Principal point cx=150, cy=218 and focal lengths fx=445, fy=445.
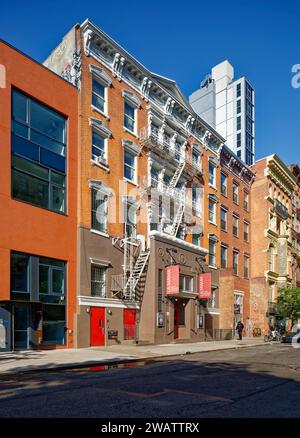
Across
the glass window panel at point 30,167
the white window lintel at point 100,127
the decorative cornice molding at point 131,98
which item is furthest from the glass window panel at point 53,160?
the decorative cornice molding at point 131,98

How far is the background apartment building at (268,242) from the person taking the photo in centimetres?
4497

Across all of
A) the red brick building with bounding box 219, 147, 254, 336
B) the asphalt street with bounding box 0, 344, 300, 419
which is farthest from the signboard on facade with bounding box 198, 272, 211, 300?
the asphalt street with bounding box 0, 344, 300, 419

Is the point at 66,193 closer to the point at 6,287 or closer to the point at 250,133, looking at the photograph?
the point at 6,287

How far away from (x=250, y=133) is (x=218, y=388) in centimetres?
15794

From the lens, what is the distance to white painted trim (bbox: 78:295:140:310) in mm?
23359

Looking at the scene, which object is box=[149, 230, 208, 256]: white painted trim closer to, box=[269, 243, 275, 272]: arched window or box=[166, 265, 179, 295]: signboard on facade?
box=[166, 265, 179, 295]: signboard on facade

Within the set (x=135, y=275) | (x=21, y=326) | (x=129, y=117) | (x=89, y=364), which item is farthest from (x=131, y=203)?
(x=89, y=364)

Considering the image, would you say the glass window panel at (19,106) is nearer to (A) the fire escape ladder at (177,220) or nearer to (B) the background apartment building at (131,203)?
(B) the background apartment building at (131,203)

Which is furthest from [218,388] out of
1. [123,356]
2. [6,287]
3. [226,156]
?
[226,156]

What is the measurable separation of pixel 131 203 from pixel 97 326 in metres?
8.19

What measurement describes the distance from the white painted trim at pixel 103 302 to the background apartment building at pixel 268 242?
2147cm

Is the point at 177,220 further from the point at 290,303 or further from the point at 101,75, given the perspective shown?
the point at 290,303

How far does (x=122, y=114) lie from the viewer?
2827 centimetres

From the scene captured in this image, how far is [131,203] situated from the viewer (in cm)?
2838
